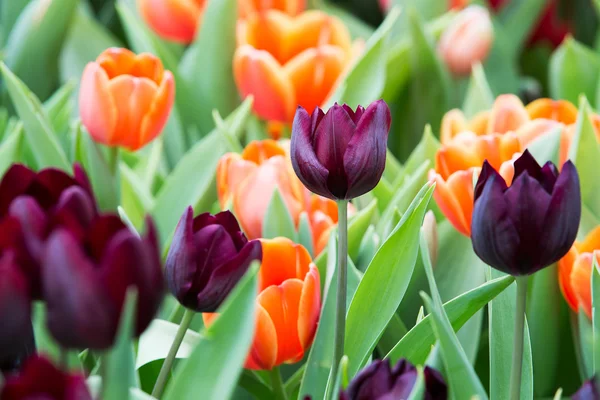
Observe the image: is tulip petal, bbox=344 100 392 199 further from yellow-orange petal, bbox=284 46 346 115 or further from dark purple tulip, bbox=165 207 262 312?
yellow-orange petal, bbox=284 46 346 115

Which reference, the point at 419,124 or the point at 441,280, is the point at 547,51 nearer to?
the point at 419,124

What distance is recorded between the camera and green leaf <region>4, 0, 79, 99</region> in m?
1.11

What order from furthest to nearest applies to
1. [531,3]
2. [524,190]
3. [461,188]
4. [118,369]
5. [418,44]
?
[531,3]
[418,44]
[461,188]
[524,190]
[118,369]

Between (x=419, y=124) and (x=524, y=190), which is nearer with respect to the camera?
(x=524, y=190)

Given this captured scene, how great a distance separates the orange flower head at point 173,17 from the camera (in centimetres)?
118

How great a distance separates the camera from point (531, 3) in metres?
1.38

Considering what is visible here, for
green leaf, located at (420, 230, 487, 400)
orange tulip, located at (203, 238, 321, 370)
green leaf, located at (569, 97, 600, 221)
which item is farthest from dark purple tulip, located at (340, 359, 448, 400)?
green leaf, located at (569, 97, 600, 221)

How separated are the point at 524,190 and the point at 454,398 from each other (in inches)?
4.7

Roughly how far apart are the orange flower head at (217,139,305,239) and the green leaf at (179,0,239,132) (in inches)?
17.3

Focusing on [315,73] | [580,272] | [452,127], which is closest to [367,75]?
[315,73]

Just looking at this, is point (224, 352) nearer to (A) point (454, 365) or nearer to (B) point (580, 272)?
(A) point (454, 365)

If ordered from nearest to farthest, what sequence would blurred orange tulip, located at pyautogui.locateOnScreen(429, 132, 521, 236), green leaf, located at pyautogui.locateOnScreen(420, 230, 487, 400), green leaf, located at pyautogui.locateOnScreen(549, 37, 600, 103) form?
green leaf, located at pyautogui.locateOnScreen(420, 230, 487, 400) < blurred orange tulip, located at pyautogui.locateOnScreen(429, 132, 521, 236) < green leaf, located at pyautogui.locateOnScreen(549, 37, 600, 103)

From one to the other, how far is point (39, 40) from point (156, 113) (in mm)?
436

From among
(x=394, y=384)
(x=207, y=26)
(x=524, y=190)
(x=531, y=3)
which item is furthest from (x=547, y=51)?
(x=394, y=384)
